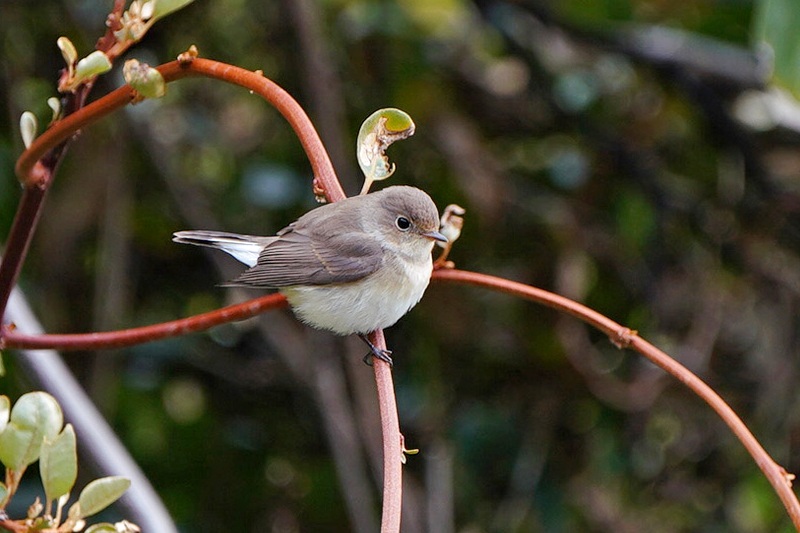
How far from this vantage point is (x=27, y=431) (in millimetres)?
1381

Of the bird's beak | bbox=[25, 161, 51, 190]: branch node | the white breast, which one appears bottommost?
bbox=[25, 161, 51, 190]: branch node

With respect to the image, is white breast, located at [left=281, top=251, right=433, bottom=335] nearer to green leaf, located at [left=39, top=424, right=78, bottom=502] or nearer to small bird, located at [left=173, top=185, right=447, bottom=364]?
small bird, located at [left=173, top=185, right=447, bottom=364]

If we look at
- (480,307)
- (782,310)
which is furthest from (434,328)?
(782,310)

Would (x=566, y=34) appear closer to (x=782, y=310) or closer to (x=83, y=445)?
(x=782, y=310)

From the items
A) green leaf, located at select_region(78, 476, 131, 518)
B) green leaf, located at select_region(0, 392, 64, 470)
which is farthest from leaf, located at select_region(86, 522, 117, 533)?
green leaf, located at select_region(0, 392, 64, 470)

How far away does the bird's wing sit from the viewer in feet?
7.59

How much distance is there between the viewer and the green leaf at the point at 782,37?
270 cm

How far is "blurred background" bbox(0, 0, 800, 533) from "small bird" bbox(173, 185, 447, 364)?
3.41ft

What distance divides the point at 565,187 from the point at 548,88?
1.30ft

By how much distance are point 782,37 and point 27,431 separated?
216 centimetres

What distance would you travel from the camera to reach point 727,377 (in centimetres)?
416

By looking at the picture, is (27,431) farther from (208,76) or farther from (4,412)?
(208,76)

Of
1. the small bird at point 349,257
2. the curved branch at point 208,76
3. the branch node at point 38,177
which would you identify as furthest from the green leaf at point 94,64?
the small bird at point 349,257

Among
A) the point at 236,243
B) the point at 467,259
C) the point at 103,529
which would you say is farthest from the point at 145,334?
the point at 467,259
